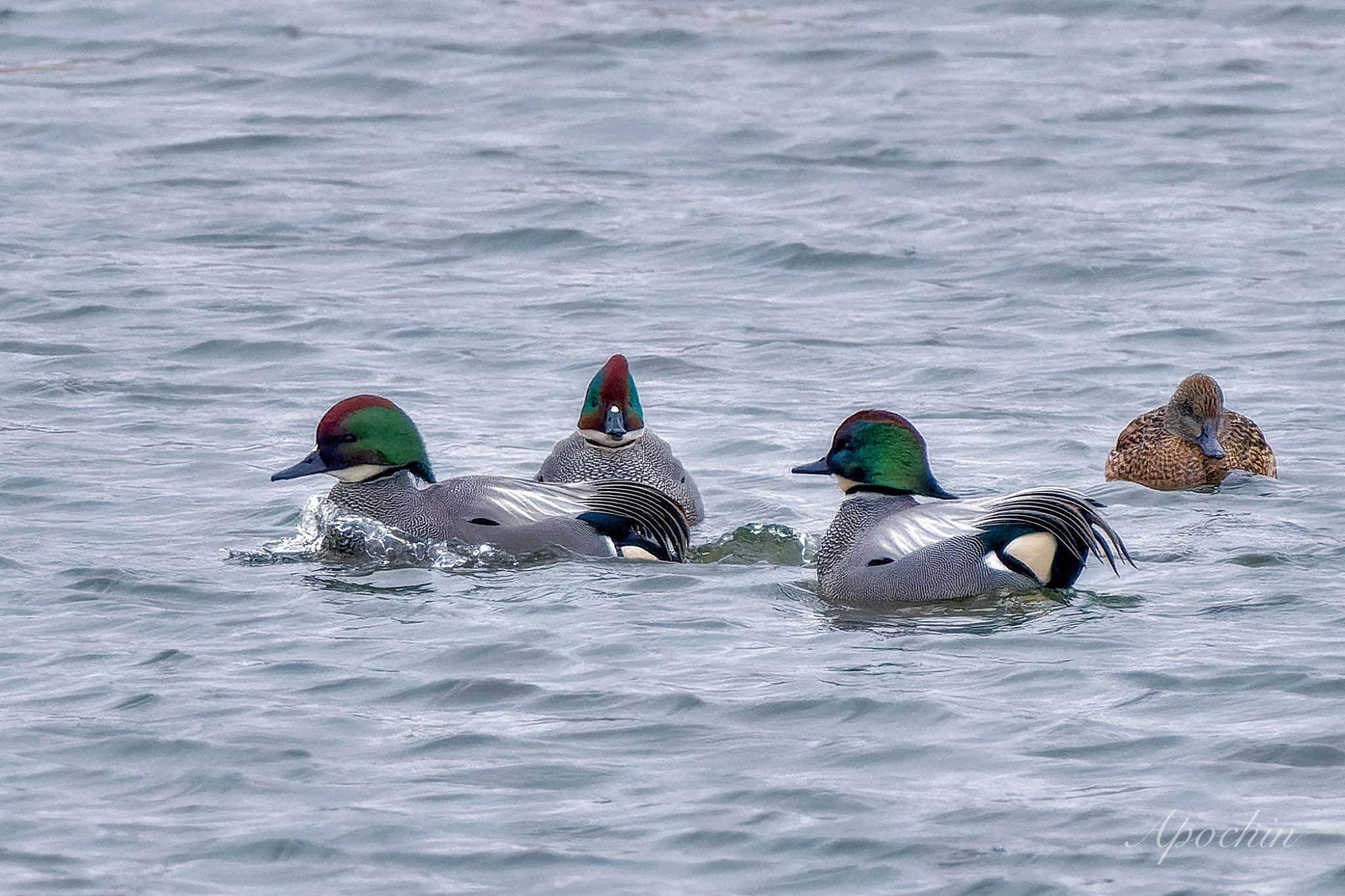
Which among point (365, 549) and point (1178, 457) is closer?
point (365, 549)

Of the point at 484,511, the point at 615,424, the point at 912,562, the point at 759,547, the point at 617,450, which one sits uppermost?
the point at 615,424

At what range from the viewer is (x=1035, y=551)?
8.87 meters

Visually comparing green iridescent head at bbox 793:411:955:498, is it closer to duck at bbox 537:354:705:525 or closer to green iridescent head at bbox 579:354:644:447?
duck at bbox 537:354:705:525

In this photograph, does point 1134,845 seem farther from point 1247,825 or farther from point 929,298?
point 929,298

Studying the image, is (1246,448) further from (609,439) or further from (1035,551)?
(609,439)

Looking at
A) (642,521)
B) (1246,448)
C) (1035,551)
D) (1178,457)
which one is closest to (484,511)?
(642,521)

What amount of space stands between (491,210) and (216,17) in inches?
272

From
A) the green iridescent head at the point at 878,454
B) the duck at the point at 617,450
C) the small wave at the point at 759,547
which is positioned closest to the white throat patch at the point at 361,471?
the duck at the point at 617,450

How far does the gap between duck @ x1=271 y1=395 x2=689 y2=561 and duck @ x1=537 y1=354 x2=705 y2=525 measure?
0.32m

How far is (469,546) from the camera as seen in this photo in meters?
9.52

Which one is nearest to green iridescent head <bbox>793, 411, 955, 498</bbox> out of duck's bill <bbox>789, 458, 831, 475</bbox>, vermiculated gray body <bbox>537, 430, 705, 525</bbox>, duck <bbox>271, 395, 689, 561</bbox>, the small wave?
duck's bill <bbox>789, 458, 831, 475</bbox>

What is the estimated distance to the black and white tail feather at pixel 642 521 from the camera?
9.54m

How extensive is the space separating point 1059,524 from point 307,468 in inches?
120

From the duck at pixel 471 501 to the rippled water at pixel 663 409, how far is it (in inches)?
7.4
